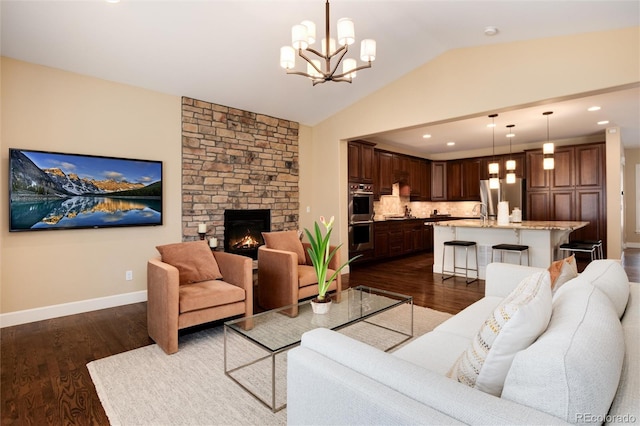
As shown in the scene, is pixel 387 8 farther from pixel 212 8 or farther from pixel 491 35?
pixel 212 8

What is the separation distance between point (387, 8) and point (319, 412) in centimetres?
366

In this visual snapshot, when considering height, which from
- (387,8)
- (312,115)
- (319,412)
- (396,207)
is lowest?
(319,412)

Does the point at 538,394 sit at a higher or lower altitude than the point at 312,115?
lower

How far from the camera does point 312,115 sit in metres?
5.86

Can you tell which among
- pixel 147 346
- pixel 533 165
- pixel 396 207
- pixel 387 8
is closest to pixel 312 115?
pixel 387 8

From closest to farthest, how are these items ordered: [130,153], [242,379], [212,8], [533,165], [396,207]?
[242,379] → [212,8] → [130,153] → [533,165] → [396,207]

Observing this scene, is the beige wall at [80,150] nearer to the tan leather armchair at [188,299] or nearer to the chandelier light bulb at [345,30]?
the tan leather armchair at [188,299]

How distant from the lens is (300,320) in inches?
101

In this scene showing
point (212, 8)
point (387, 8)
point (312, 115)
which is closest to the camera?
point (212, 8)

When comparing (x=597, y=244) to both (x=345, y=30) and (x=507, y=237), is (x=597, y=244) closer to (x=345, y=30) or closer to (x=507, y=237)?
(x=507, y=237)

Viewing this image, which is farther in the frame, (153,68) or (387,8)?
(153,68)

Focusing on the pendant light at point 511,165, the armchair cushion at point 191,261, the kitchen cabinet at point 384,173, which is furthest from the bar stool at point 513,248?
the armchair cushion at point 191,261

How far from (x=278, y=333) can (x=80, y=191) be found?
3.04 meters

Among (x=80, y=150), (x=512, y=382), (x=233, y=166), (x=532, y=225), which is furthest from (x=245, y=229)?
(x=512, y=382)
